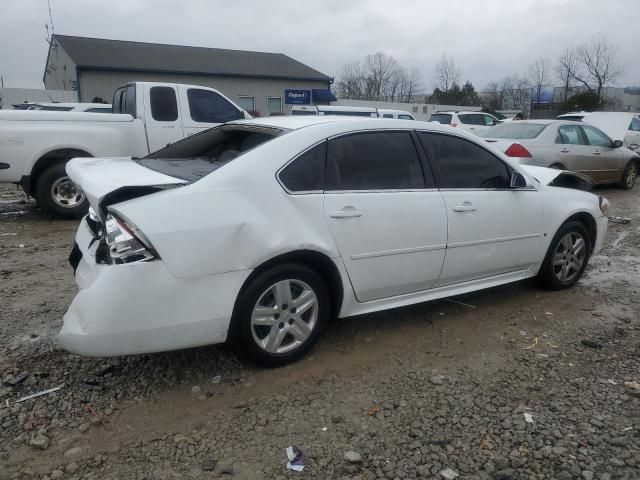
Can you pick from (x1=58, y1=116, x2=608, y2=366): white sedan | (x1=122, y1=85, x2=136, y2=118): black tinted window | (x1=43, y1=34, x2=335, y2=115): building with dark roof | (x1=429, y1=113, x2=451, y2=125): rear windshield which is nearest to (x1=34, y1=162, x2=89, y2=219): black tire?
(x1=122, y1=85, x2=136, y2=118): black tinted window

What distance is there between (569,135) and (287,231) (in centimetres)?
875

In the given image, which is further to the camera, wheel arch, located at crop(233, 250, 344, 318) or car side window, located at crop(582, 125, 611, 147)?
car side window, located at crop(582, 125, 611, 147)

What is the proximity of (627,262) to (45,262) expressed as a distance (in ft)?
20.8

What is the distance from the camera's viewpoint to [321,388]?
10.3ft

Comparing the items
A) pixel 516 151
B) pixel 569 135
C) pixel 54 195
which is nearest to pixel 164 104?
pixel 54 195

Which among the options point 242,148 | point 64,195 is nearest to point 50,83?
point 64,195

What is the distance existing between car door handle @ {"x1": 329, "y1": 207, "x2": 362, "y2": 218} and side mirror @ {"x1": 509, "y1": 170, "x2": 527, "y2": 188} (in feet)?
5.10

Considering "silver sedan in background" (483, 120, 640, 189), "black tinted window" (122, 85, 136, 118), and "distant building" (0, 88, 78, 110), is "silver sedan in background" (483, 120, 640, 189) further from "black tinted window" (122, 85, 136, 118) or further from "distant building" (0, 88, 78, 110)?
"distant building" (0, 88, 78, 110)

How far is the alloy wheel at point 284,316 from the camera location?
3113 millimetres

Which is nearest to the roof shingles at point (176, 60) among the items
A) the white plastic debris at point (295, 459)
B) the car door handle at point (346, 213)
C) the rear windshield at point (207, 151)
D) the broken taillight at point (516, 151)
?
the broken taillight at point (516, 151)

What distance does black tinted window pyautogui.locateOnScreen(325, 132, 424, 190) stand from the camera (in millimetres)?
3412

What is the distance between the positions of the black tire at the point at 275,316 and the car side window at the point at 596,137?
358 inches

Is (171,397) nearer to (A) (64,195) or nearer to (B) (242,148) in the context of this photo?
(B) (242,148)

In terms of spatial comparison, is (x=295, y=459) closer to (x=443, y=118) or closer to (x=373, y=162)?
(x=373, y=162)
